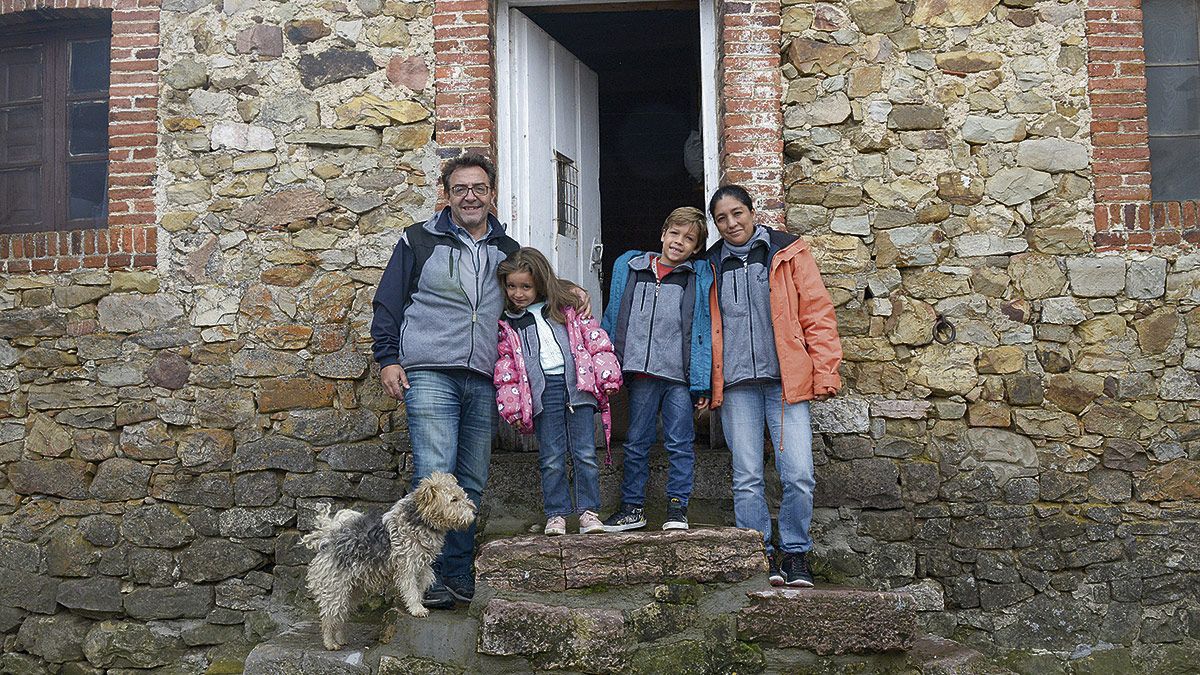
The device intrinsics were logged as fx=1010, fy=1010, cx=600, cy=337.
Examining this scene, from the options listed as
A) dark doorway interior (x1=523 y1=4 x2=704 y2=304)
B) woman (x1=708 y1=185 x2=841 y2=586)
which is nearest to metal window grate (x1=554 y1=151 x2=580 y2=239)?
woman (x1=708 y1=185 x2=841 y2=586)

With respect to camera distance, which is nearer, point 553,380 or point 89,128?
point 553,380

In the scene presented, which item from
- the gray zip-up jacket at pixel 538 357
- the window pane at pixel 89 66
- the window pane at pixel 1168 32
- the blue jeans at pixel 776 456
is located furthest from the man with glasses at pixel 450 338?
the window pane at pixel 1168 32

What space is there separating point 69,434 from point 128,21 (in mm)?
2245

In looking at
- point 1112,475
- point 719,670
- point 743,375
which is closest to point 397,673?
point 719,670

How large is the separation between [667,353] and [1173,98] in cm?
326

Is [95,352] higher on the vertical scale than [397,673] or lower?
higher

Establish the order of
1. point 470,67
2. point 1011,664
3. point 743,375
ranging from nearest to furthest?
point 743,375 < point 1011,664 < point 470,67

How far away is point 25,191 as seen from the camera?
5.76m

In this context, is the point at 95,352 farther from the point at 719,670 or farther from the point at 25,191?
the point at 719,670

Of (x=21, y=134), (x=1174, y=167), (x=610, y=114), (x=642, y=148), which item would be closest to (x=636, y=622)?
(x=1174, y=167)

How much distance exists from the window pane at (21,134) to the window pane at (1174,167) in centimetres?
619

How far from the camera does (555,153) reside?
19.4ft

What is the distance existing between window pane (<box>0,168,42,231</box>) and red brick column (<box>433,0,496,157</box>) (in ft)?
7.84

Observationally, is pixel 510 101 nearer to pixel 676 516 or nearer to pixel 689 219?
pixel 689 219
